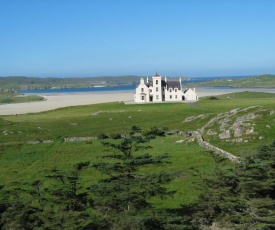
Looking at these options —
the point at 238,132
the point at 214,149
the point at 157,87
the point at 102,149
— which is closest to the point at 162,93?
the point at 157,87

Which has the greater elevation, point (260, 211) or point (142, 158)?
point (142, 158)

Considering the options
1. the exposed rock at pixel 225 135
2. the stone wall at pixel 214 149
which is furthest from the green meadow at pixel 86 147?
the exposed rock at pixel 225 135

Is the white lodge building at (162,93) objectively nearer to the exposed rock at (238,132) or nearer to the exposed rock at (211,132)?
the exposed rock at (211,132)

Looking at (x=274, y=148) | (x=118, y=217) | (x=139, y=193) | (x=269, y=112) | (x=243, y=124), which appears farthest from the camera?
(x=269, y=112)

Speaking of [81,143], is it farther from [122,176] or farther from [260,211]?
[260,211]

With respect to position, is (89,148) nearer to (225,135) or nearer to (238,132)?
(225,135)

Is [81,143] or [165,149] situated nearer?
[165,149]

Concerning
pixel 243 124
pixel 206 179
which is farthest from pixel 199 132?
pixel 206 179

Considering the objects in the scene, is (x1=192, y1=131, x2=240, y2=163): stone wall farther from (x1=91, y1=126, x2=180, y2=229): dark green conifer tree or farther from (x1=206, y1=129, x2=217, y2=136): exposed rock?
(x1=91, y1=126, x2=180, y2=229): dark green conifer tree

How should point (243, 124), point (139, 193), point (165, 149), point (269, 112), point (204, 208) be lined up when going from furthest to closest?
point (269, 112), point (243, 124), point (165, 149), point (204, 208), point (139, 193)
